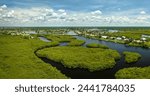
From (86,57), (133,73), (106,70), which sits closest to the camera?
(133,73)

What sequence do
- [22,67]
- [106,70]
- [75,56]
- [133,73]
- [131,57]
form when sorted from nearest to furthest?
1. [133,73]
2. [22,67]
3. [106,70]
4. [75,56]
5. [131,57]

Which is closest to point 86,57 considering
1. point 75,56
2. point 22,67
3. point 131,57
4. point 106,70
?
point 75,56

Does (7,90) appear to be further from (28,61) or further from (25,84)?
(28,61)

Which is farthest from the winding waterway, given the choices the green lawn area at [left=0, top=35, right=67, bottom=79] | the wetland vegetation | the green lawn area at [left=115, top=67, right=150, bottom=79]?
the green lawn area at [left=0, top=35, right=67, bottom=79]

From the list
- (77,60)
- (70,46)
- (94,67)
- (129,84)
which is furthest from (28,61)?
(129,84)

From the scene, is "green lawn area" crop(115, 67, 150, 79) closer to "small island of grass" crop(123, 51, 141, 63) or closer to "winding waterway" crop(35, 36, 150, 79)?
"winding waterway" crop(35, 36, 150, 79)

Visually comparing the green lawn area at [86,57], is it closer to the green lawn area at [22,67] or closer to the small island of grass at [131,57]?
the small island of grass at [131,57]

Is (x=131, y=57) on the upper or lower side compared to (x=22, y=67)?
upper

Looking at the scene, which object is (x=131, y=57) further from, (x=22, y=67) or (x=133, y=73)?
(x=22, y=67)
